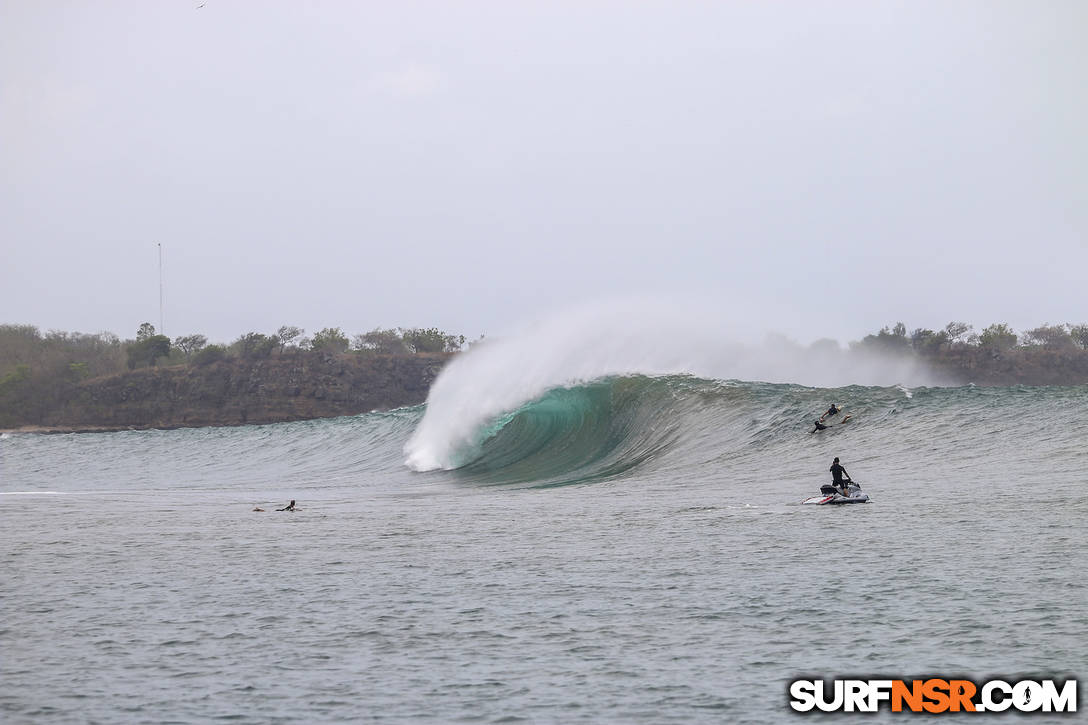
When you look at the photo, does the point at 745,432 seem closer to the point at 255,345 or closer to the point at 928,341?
the point at 928,341

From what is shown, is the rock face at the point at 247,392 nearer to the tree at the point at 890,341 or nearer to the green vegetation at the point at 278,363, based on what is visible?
the green vegetation at the point at 278,363

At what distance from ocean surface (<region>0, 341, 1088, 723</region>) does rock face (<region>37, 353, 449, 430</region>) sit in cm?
6783

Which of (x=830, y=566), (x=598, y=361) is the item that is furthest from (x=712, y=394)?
(x=830, y=566)

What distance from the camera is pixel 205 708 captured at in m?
7.38

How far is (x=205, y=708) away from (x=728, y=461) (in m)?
18.7

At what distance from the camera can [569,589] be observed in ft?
35.8

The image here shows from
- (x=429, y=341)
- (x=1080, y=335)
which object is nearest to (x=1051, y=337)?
(x=1080, y=335)

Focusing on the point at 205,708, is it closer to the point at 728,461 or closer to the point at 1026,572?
the point at 1026,572

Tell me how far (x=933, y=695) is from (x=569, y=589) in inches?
169

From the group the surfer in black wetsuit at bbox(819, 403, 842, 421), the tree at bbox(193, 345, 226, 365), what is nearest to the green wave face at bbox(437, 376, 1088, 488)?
the surfer in black wetsuit at bbox(819, 403, 842, 421)

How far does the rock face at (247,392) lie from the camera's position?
92062mm

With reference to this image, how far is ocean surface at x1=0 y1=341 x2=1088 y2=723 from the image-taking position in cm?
773

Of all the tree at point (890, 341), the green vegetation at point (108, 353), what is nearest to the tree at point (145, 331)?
the green vegetation at point (108, 353)

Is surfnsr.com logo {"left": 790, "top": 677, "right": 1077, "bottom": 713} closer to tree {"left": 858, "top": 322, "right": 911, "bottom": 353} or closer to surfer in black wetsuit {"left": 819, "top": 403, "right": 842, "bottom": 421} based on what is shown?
surfer in black wetsuit {"left": 819, "top": 403, "right": 842, "bottom": 421}
